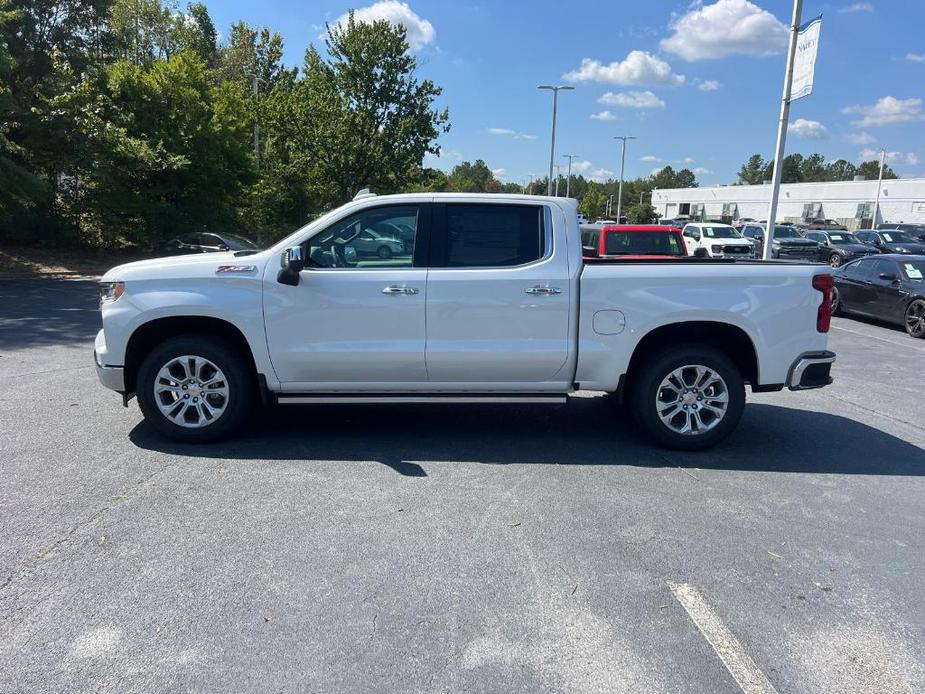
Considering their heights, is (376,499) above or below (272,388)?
below

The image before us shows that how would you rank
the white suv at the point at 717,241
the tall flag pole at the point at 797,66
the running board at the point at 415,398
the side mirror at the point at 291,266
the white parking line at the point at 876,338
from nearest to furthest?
1. the side mirror at the point at 291,266
2. the running board at the point at 415,398
3. the white parking line at the point at 876,338
4. the tall flag pole at the point at 797,66
5. the white suv at the point at 717,241

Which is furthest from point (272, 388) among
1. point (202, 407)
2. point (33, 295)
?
point (33, 295)

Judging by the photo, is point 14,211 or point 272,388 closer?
point 272,388

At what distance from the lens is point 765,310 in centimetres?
543

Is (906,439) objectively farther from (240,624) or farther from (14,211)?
(14,211)

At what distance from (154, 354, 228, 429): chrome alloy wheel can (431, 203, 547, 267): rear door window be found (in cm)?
199

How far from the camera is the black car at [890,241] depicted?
27891 mm

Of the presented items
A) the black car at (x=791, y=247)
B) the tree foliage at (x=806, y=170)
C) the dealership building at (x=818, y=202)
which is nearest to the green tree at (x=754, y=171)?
the tree foliage at (x=806, y=170)

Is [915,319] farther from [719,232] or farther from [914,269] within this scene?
[719,232]

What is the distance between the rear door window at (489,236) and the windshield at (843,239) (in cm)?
2954

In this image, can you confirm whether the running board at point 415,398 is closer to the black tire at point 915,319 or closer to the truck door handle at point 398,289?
the truck door handle at point 398,289

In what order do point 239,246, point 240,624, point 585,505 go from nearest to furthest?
point 240,624, point 585,505, point 239,246

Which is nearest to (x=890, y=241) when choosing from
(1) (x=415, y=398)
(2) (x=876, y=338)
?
(2) (x=876, y=338)

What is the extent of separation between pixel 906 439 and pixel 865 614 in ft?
11.9
